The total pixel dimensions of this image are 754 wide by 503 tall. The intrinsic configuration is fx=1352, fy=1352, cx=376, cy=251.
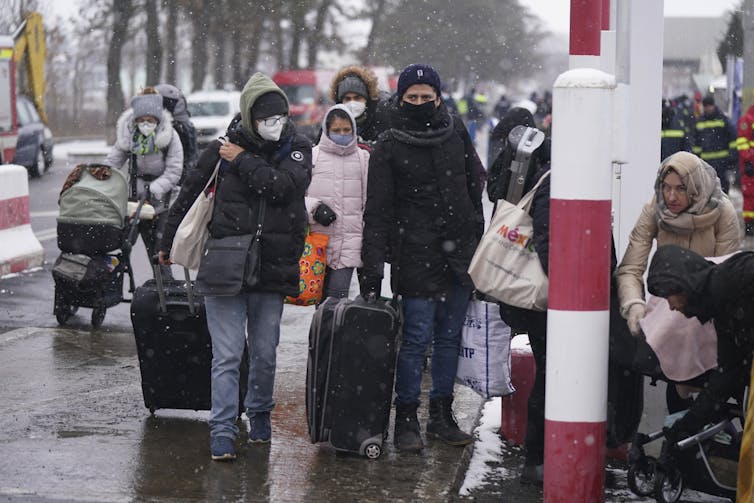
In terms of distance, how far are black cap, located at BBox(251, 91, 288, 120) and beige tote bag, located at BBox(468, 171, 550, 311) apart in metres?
1.10

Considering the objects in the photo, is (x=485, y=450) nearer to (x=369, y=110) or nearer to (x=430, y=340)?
(x=430, y=340)

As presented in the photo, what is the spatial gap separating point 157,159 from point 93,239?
75cm

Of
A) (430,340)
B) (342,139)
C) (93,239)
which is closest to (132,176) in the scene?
(93,239)

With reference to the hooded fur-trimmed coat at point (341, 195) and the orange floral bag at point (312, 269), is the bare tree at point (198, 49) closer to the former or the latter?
the hooded fur-trimmed coat at point (341, 195)

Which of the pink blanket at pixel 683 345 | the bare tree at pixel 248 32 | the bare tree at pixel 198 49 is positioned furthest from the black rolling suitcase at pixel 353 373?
the bare tree at pixel 248 32

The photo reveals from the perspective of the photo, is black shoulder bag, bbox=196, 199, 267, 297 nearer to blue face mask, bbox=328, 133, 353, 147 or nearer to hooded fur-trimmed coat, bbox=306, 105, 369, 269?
hooded fur-trimmed coat, bbox=306, 105, 369, 269

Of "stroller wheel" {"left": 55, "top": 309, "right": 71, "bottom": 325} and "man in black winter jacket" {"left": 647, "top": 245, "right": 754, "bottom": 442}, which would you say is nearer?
"man in black winter jacket" {"left": 647, "top": 245, "right": 754, "bottom": 442}

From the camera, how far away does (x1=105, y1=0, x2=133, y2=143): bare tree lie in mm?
44188

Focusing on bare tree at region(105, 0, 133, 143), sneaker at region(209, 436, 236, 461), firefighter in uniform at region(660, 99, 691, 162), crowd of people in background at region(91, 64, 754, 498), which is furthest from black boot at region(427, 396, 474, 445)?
bare tree at region(105, 0, 133, 143)

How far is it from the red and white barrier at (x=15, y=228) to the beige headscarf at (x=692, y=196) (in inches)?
330

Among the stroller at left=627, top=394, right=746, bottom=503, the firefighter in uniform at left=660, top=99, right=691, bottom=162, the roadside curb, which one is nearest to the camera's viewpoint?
the stroller at left=627, top=394, right=746, bottom=503

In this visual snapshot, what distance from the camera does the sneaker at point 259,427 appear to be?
6.30m

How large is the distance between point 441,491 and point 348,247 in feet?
5.99

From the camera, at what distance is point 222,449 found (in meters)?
5.99
